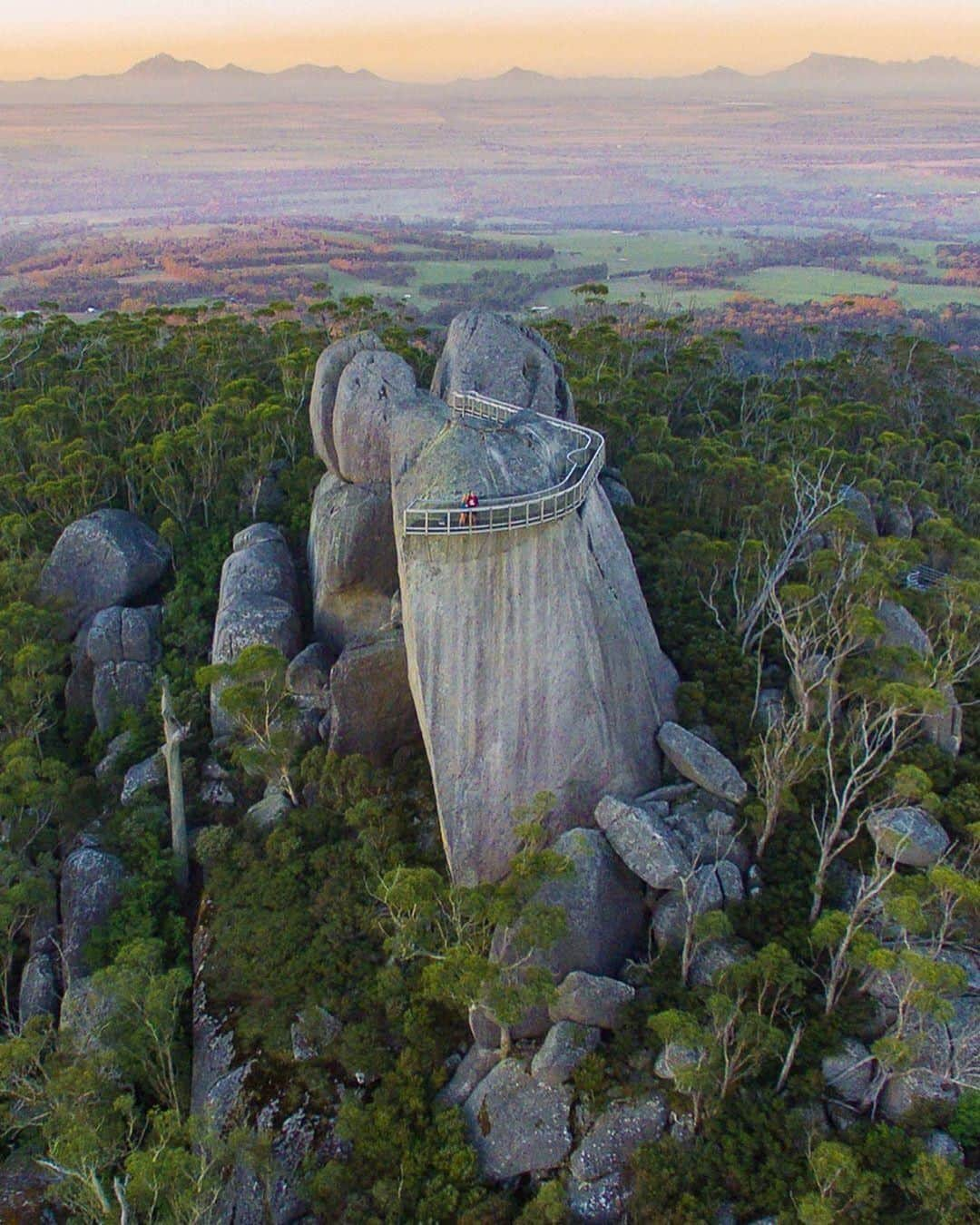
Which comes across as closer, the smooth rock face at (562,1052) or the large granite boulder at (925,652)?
the smooth rock face at (562,1052)

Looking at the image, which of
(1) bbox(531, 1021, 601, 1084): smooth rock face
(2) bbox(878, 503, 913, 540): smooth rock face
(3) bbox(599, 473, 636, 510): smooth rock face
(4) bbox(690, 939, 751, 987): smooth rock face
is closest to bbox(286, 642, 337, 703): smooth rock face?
(1) bbox(531, 1021, 601, 1084): smooth rock face

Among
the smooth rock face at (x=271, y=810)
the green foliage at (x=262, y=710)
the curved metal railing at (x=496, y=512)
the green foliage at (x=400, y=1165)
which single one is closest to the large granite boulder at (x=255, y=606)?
the green foliage at (x=262, y=710)

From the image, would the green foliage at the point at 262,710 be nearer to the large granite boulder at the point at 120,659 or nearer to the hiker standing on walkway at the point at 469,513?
the large granite boulder at the point at 120,659

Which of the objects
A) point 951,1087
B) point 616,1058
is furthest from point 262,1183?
point 951,1087

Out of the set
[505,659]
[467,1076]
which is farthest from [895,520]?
[467,1076]

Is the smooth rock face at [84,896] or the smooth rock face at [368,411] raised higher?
the smooth rock face at [368,411]

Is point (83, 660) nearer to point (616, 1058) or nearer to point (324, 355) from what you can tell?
point (324, 355)

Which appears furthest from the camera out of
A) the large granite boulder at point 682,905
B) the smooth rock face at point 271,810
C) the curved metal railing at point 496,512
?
the smooth rock face at point 271,810
